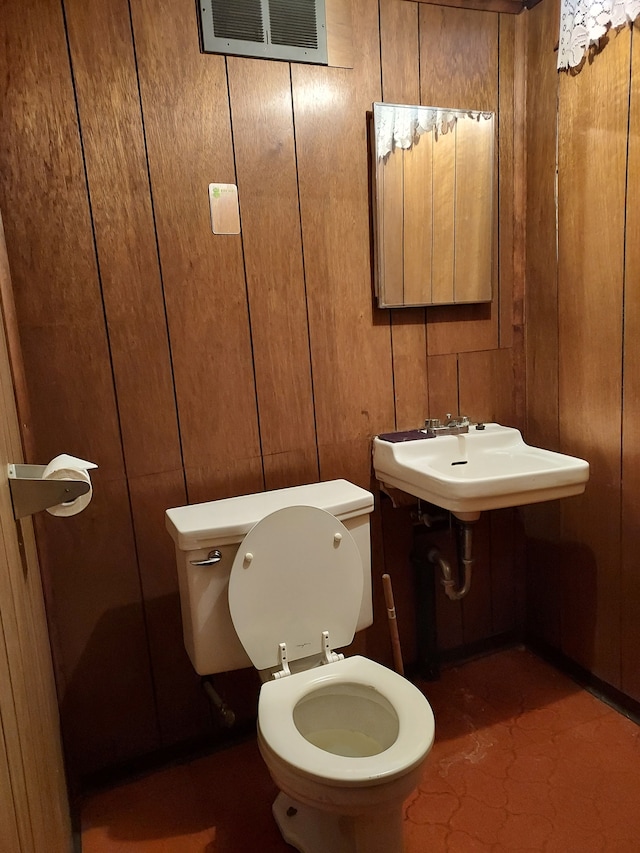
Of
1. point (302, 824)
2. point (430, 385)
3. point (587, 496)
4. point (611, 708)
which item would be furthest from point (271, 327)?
point (611, 708)

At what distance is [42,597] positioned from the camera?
4.66 ft

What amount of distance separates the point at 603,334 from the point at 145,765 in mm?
1876

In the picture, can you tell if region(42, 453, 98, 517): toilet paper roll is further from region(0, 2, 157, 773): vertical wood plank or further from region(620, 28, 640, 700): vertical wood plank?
region(620, 28, 640, 700): vertical wood plank

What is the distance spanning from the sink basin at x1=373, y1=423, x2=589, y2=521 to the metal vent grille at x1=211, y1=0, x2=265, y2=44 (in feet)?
3.95

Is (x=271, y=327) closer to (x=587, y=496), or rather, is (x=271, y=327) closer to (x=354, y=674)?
(x=354, y=674)

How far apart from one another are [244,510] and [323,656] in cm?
44

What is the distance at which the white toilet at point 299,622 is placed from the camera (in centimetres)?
134

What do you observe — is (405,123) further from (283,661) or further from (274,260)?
(283,661)

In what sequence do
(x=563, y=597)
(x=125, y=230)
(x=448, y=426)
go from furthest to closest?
(x=563, y=597)
(x=448, y=426)
(x=125, y=230)

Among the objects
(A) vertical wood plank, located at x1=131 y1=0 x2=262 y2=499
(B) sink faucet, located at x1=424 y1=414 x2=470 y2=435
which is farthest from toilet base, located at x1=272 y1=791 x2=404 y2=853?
(B) sink faucet, located at x1=424 y1=414 x2=470 y2=435

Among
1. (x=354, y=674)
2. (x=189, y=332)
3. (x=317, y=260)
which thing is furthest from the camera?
(x=317, y=260)

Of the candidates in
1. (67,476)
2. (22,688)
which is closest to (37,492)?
(67,476)

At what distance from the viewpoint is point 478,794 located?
1540 mm

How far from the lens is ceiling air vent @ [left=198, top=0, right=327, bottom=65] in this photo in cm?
150
